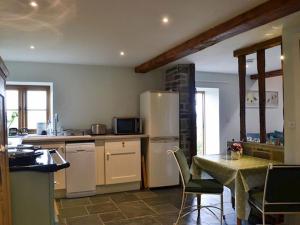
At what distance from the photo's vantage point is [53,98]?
4.97 meters

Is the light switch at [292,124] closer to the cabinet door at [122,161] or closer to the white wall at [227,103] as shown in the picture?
the cabinet door at [122,161]

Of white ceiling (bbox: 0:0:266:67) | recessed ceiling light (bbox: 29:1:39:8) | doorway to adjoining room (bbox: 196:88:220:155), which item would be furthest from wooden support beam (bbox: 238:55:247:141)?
recessed ceiling light (bbox: 29:1:39:8)

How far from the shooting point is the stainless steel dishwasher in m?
4.39

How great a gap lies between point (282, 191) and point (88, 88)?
12.5ft

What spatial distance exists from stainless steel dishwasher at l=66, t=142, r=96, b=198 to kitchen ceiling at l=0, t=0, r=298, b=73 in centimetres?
151

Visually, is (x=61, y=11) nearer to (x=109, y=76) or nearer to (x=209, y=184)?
(x=209, y=184)

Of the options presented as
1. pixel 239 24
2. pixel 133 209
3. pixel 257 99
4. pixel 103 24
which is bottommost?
pixel 133 209

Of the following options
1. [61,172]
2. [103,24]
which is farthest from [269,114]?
[103,24]

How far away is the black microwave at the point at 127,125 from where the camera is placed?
510cm

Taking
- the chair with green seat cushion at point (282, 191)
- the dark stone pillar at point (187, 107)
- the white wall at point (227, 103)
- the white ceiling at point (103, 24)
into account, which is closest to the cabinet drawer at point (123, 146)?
the dark stone pillar at point (187, 107)

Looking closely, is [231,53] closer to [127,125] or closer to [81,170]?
[127,125]

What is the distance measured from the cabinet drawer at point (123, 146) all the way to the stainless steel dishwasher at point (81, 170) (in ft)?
0.96

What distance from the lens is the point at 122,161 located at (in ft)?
15.7

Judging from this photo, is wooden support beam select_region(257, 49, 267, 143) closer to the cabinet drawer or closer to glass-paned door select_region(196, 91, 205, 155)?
the cabinet drawer
